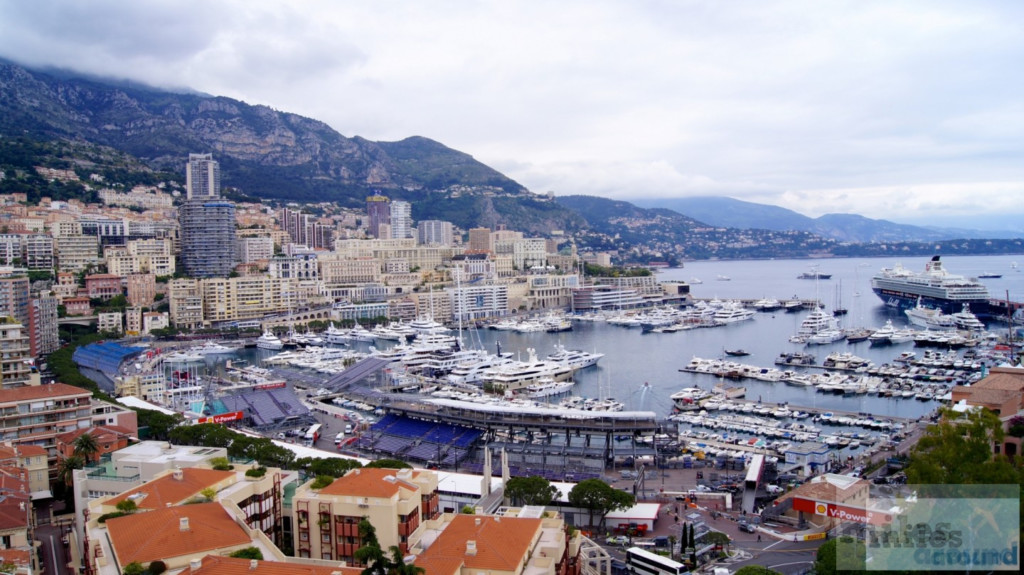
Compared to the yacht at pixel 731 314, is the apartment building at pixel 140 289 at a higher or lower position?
higher

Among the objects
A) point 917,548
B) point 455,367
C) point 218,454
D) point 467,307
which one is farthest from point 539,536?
point 467,307

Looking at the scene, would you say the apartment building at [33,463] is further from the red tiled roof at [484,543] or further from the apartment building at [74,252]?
the apartment building at [74,252]

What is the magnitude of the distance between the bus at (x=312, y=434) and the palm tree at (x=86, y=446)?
7275 mm

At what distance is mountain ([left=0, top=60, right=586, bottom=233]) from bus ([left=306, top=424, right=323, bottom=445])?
60.2 meters

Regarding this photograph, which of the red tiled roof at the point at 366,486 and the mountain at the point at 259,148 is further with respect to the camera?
the mountain at the point at 259,148

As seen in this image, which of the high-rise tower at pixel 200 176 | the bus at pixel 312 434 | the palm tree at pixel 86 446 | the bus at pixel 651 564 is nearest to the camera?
the bus at pixel 651 564

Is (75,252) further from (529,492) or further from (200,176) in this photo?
(529,492)

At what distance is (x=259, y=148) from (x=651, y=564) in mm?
98500

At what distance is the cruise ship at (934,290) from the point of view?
4819 cm

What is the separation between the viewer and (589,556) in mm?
11102

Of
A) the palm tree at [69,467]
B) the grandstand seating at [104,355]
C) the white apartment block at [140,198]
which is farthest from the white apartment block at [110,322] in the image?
the palm tree at [69,467]

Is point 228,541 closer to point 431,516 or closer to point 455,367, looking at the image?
point 431,516

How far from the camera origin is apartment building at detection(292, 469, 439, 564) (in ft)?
32.6

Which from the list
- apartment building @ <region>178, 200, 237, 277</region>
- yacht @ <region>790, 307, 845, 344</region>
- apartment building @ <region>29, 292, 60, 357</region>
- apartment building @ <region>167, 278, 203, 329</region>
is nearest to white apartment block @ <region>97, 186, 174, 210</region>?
apartment building @ <region>178, 200, 237, 277</region>
